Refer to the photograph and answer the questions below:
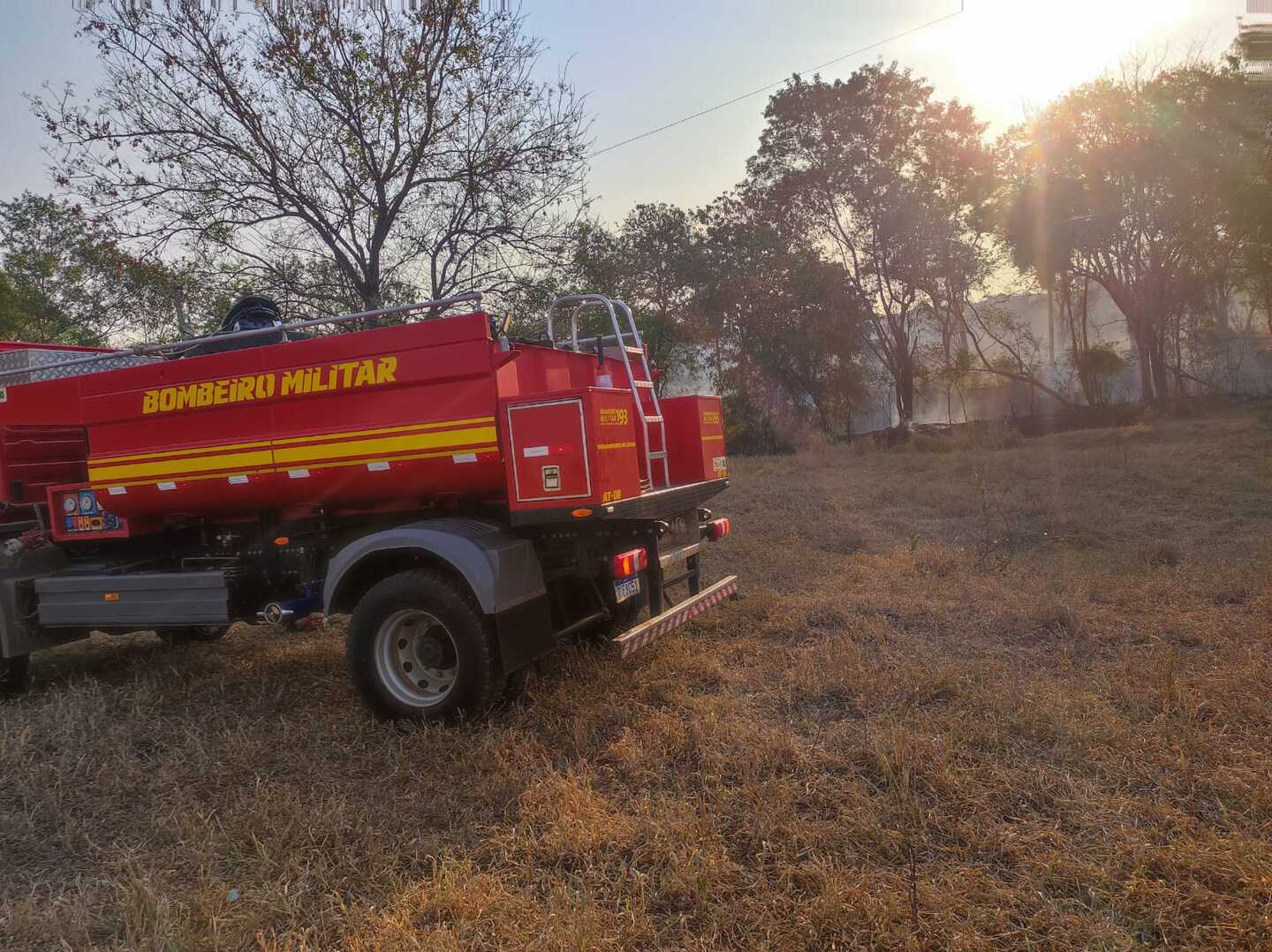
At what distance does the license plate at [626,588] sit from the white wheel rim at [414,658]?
3.10ft

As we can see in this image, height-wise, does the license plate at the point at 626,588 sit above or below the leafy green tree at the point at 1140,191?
below

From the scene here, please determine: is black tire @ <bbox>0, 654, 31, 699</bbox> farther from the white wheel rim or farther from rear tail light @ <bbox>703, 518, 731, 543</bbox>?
Answer: rear tail light @ <bbox>703, 518, 731, 543</bbox>

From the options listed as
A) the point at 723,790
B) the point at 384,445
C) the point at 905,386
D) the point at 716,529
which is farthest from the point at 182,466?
the point at 905,386

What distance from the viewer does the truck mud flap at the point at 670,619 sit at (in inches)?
170

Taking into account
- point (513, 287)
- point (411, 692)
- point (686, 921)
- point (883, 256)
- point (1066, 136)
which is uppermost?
point (1066, 136)

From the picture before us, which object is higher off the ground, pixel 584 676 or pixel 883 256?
pixel 883 256

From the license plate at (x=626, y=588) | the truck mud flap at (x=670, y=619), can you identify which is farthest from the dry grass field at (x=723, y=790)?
the license plate at (x=626, y=588)

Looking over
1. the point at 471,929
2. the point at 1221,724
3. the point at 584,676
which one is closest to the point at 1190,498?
the point at 1221,724

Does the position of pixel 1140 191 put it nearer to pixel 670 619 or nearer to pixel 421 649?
pixel 670 619

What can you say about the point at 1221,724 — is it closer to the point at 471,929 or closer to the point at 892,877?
the point at 892,877

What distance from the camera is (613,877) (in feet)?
9.50

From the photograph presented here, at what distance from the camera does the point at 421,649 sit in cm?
460

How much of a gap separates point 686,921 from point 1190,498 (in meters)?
9.64

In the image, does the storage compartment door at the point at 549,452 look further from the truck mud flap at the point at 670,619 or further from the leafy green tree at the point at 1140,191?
the leafy green tree at the point at 1140,191
